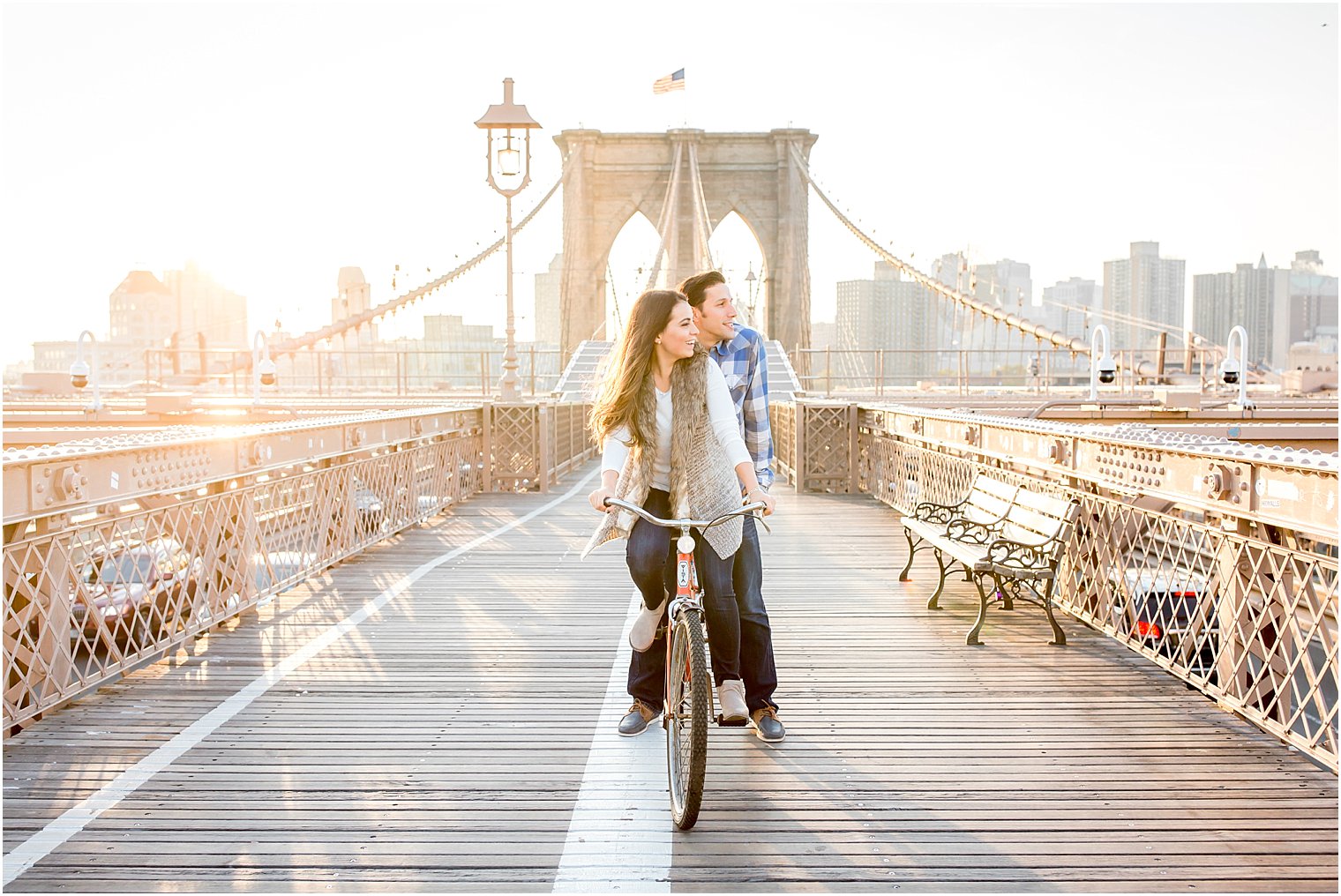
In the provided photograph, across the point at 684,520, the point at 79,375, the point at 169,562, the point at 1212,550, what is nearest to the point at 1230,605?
Result: the point at 1212,550

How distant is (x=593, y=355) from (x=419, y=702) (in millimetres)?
28398

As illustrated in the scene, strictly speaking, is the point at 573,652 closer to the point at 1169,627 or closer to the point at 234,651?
the point at 234,651

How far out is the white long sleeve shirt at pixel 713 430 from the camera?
383 centimetres

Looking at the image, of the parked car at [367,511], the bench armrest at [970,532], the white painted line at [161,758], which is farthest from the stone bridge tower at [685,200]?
the white painted line at [161,758]

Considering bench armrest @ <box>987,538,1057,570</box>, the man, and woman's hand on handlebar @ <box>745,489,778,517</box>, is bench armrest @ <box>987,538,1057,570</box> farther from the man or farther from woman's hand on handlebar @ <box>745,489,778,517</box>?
woman's hand on handlebar @ <box>745,489,778,517</box>

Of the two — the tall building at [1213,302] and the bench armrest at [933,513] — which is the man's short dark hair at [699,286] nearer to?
the bench armrest at [933,513]

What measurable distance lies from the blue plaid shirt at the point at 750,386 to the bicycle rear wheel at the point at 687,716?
933mm

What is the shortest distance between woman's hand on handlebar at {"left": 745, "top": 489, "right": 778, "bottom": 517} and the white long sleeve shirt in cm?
12

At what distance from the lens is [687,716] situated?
3479 mm

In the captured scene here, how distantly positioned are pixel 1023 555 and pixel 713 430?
9.65ft

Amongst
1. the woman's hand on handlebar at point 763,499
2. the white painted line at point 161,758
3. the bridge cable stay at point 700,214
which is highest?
the bridge cable stay at point 700,214

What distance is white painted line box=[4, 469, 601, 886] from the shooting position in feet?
10.8

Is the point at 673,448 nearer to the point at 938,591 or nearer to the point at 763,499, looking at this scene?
the point at 763,499

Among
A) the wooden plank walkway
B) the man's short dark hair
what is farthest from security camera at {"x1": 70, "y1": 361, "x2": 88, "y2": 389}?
the man's short dark hair
